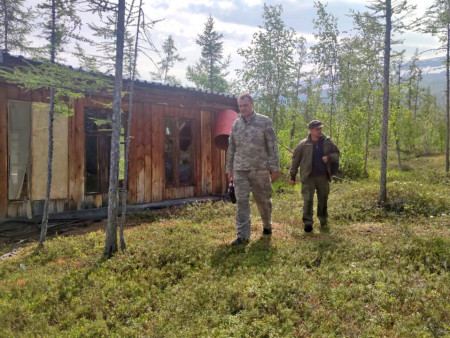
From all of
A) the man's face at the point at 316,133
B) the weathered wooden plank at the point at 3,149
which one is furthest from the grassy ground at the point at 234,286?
the weathered wooden plank at the point at 3,149

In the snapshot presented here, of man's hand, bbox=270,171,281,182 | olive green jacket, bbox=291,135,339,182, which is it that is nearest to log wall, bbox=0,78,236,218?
man's hand, bbox=270,171,281,182

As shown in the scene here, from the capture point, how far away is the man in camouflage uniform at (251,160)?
5.69 m

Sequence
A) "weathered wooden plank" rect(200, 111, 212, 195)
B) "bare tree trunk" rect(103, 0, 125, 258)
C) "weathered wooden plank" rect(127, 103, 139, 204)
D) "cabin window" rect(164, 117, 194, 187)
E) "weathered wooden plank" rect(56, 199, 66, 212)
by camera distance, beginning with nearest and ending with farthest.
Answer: "bare tree trunk" rect(103, 0, 125, 258), "weathered wooden plank" rect(56, 199, 66, 212), "weathered wooden plank" rect(127, 103, 139, 204), "cabin window" rect(164, 117, 194, 187), "weathered wooden plank" rect(200, 111, 212, 195)

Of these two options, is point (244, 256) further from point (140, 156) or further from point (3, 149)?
point (3, 149)

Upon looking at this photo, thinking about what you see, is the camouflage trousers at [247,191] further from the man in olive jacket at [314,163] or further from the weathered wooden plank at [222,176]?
the weathered wooden plank at [222,176]

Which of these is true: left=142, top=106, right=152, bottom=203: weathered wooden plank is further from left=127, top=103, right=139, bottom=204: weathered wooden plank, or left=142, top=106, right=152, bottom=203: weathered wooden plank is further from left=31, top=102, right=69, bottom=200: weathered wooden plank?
left=31, top=102, right=69, bottom=200: weathered wooden plank

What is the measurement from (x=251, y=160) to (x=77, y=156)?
560cm

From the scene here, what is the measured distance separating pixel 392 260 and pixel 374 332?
207 centimetres

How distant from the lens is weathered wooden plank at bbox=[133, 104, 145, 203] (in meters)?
10.1

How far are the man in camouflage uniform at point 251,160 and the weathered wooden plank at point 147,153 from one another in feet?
17.0

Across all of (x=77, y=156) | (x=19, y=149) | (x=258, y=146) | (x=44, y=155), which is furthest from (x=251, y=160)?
(x=19, y=149)

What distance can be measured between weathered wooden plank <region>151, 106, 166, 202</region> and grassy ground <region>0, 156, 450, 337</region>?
3.88 m

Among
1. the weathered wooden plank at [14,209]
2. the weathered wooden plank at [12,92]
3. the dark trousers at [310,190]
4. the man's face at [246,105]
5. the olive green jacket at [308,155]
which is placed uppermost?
the weathered wooden plank at [12,92]

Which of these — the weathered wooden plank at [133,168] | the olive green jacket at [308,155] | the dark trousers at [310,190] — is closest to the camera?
the olive green jacket at [308,155]
